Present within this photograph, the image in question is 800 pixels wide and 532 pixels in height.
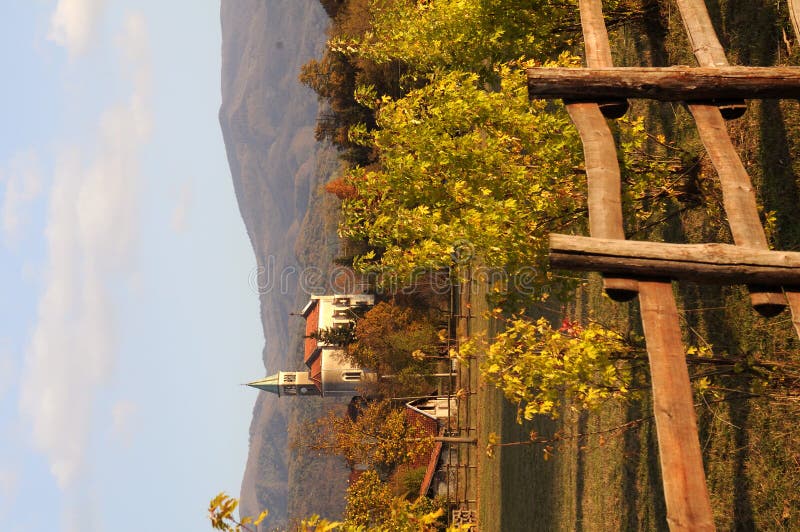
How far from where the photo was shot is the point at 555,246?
23.1ft

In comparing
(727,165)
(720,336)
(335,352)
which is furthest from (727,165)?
(335,352)

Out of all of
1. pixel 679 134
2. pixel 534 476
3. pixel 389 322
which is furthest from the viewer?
pixel 389 322

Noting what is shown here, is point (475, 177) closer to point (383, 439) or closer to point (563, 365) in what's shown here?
point (563, 365)

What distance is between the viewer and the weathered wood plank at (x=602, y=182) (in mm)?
7184

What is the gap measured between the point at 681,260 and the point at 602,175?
1546 millimetres

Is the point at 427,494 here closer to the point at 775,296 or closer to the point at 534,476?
the point at 534,476

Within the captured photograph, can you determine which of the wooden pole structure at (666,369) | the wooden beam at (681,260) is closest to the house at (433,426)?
the wooden pole structure at (666,369)

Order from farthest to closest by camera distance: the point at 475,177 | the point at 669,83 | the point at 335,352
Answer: the point at 335,352 < the point at 475,177 < the point at 669,83

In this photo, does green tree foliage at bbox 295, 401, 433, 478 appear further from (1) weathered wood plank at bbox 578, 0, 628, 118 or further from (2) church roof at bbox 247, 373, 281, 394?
(2) church roof at bbox 247, 373, 281, 394

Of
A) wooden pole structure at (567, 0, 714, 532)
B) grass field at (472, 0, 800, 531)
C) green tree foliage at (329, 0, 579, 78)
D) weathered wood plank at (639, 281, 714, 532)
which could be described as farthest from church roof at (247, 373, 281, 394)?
weathered wood plank at (639, 281, 714, 532)

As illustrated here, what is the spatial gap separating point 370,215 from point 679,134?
6.86 m

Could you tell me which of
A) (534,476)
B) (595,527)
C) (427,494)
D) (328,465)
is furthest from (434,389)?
(328,465)

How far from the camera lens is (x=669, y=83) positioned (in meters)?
8.61

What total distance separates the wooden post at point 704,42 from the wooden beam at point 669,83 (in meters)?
0.17
